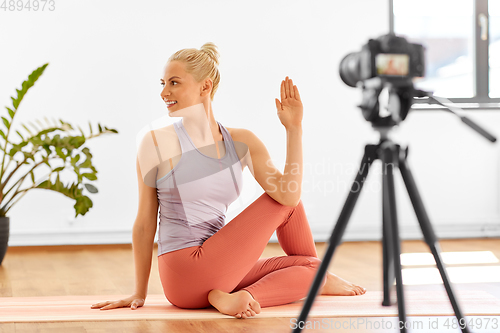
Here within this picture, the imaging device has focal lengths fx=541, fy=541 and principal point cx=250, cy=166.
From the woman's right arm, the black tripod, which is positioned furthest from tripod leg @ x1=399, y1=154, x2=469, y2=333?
the woman's right arm

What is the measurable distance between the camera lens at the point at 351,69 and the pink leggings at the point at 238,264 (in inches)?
25.2

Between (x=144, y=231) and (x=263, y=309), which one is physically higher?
(x=144, y=231)

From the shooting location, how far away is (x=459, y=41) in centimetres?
398

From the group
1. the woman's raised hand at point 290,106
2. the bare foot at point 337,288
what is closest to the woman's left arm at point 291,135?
the woman's raised hand at point 290,106

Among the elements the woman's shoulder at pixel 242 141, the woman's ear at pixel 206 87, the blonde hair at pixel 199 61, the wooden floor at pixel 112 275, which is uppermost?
the blonde hair at pixel 199 61

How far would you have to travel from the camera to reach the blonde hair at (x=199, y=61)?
5.55ft

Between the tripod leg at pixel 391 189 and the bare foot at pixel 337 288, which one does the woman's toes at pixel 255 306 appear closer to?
the bare foot at pixel 337 288

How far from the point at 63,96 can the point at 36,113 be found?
204 mm

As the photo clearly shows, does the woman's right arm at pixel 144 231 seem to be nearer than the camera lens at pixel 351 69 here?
No

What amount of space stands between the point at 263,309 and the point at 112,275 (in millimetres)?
1082

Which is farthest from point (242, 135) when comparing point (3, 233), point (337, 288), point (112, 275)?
point (3, 233)

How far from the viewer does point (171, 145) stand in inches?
65.9

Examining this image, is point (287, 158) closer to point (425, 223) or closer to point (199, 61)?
point (199, 61)

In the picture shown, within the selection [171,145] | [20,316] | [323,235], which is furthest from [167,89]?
[323,235]
